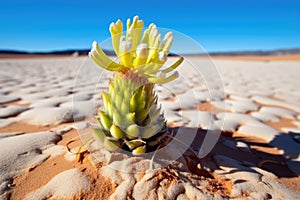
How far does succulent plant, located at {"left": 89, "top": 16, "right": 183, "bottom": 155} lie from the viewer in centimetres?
108

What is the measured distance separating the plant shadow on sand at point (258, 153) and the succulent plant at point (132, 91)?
11.3 inches

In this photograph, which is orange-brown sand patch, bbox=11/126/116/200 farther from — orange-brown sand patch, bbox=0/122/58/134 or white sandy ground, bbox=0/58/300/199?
orange-brown sand patch, bbox=0/122/58/134

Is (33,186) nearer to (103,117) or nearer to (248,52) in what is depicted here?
(103,117)

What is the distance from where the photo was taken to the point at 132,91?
110cm

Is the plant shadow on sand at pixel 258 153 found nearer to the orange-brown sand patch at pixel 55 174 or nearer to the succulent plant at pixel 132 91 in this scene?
the succulent plant at pixel 132 91

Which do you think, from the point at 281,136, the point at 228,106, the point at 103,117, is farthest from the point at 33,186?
the point at 228,106

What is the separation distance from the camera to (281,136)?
1.83m

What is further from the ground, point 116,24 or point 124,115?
point 116,24

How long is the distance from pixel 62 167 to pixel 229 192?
77 cm

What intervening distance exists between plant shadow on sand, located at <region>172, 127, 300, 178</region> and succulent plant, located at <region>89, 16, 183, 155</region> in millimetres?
A: 286

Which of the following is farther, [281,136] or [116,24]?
[281,136]

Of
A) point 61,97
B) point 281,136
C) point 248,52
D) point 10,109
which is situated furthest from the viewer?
point 248,52

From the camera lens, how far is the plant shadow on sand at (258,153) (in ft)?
4.22

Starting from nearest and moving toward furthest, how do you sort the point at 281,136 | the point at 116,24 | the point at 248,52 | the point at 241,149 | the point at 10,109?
the point at 116,24, the point at 241,149, the point at 281,136, the point at 10,109, the point at 248,52
